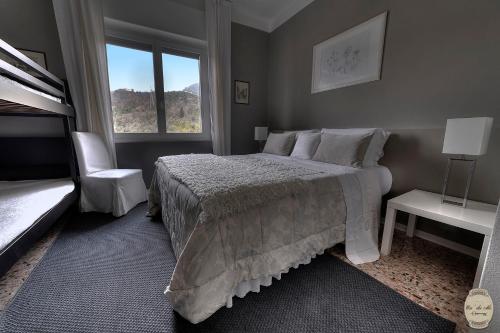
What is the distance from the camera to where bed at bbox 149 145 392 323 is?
0.94 m

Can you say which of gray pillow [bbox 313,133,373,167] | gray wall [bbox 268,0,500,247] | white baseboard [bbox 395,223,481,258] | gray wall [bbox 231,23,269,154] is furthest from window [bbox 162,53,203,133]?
white baseboard [bbox 395,223,481,258]

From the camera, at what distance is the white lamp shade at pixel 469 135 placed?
125 cm

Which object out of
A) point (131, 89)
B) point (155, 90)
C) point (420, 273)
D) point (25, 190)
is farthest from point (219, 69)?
point (420, 273)

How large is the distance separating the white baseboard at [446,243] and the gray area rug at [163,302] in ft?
3.18

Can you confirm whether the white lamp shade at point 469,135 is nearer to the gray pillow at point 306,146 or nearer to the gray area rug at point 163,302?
the gray area rug at point 163,302

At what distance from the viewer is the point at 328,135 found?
2.24 metres

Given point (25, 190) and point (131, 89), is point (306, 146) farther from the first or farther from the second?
point (25, 190)

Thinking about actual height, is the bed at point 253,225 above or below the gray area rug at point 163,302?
above

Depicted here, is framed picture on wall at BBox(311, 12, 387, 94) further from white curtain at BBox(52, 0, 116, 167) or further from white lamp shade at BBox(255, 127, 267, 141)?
white curtain at BBox(52, 0, 116, 167)

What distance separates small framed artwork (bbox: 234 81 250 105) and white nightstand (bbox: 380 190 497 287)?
114 inches

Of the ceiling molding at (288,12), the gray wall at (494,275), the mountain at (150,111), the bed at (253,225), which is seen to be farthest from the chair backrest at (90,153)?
the ceiling molding at (288,12)

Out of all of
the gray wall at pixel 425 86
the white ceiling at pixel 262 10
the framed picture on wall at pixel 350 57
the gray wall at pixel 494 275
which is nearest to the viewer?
the gray wall at pixel 494 275

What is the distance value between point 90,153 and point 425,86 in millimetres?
3648

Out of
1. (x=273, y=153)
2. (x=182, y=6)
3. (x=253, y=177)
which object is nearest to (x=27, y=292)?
(x=253, y=177)
